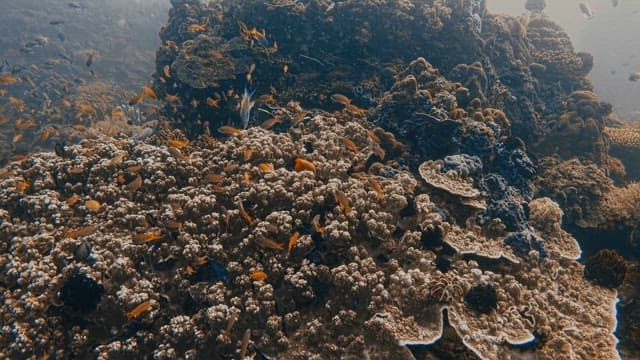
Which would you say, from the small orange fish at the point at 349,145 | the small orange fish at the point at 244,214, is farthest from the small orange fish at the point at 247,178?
the small orange fish at the point at 349,145

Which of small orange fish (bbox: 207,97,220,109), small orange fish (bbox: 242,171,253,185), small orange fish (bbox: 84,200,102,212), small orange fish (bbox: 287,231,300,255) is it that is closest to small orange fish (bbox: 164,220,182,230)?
small orange fish (bbox: 242,171,253,185)

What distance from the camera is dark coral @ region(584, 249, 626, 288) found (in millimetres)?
5582

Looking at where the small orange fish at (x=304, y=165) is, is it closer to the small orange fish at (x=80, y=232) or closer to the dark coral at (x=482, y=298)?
the dark coral at (x=482, y=298)

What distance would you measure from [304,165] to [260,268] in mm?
1478

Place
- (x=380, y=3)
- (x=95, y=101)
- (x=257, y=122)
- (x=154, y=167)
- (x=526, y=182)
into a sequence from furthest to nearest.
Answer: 1. (x=95, y=101)
2. (x=380, y=3)
3. (x=257, y=122)
4. (x=526, y=182)
5. (x=154, y=167)

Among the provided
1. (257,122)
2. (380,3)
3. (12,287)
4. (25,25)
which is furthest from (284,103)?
(25,25)

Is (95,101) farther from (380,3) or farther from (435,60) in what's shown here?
(435,60)

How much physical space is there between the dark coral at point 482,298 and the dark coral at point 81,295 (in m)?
4.41

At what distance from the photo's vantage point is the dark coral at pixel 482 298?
460 centimetres

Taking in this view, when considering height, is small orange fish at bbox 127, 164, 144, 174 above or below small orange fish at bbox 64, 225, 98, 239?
above

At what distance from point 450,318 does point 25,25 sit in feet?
128

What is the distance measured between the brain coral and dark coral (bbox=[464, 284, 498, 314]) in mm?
38

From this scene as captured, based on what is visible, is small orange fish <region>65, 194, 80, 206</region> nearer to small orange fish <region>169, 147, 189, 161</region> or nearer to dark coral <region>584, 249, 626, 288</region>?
small orange fish <region>169, 147, 189, 161</region>

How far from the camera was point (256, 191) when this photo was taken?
531 cm
